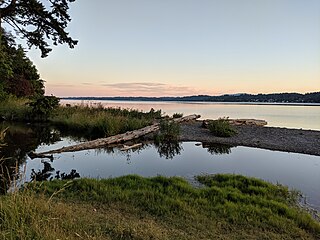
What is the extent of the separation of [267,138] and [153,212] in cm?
1191

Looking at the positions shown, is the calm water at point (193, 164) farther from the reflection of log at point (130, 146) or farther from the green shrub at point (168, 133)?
the green shrub at point (168, 133)

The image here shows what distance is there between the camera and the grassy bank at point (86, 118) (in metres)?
16.4

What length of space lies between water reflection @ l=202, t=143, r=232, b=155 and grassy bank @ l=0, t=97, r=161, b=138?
459 cm

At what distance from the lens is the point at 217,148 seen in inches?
533

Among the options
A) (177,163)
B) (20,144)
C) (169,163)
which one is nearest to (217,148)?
(177,163)

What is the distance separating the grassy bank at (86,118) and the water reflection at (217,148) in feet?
15.1

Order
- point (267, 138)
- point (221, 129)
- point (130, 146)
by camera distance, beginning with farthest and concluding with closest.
→ 1. point (221, 129)
2. point (267, 138)
3. point (130, 146)

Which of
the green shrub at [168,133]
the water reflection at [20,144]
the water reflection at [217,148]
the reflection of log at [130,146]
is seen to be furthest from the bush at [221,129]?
the water reflection at [20,144]

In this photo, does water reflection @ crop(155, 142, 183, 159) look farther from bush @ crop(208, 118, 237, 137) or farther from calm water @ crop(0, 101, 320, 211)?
bush @ crop(208, 118, 237, 137)

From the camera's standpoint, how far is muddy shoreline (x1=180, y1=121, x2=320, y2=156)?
526 inches

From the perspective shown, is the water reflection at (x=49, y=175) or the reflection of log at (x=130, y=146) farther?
the reflection of log at (x=130, y=146)

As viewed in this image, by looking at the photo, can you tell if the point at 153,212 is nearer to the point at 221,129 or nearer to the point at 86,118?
the point at 221,129

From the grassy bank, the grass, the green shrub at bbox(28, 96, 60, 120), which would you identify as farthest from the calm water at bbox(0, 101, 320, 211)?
the grass

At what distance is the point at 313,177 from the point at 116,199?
5925mm
